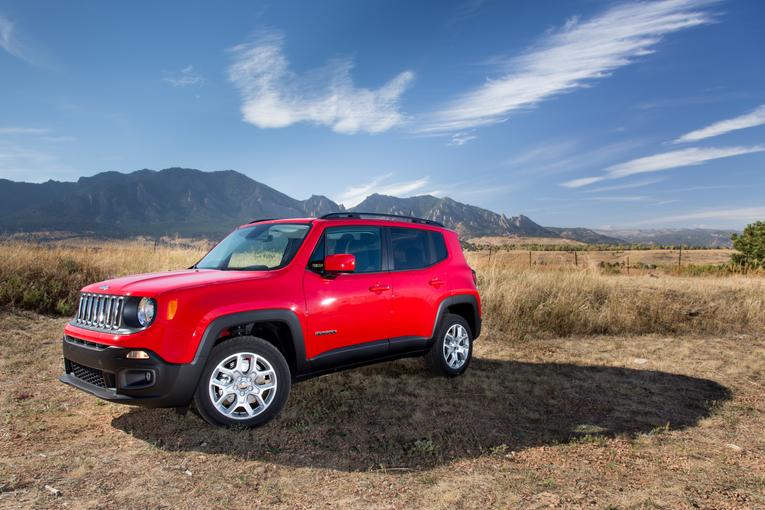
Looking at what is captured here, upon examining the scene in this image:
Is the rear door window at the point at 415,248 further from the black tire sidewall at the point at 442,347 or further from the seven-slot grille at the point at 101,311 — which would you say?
the seven-slot grille at the point at 101,311

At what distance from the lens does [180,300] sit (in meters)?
3.87

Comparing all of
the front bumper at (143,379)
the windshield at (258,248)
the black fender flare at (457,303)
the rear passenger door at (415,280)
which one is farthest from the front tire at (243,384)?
the black fender flare at (457,303)

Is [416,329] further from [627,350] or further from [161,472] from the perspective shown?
[627,350]

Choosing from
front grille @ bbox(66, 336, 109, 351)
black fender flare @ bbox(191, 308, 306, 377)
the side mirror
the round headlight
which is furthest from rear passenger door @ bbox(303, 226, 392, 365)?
front grille @ bbox(66, 336, 109, 351)

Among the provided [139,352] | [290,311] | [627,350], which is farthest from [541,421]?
[627,350]

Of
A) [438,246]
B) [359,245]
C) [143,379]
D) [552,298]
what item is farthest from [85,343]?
[552,298]

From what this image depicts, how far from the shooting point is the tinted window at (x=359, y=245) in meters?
4.99

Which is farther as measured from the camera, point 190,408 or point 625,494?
point 190,408

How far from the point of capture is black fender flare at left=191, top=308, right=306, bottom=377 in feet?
12.9

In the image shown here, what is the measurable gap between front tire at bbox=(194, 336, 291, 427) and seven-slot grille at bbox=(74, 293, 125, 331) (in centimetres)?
82

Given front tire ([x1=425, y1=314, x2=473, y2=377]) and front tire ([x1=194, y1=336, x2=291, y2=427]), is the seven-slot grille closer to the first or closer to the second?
front tire ([x1=194, y1=336, x2=291, y2=427])

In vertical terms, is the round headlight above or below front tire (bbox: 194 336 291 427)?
above

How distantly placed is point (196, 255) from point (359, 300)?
10.8m

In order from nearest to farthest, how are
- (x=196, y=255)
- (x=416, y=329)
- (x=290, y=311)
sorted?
1. (x=290, y=311)
2. (x=416, y=329)
3. (x=196, y=255)
